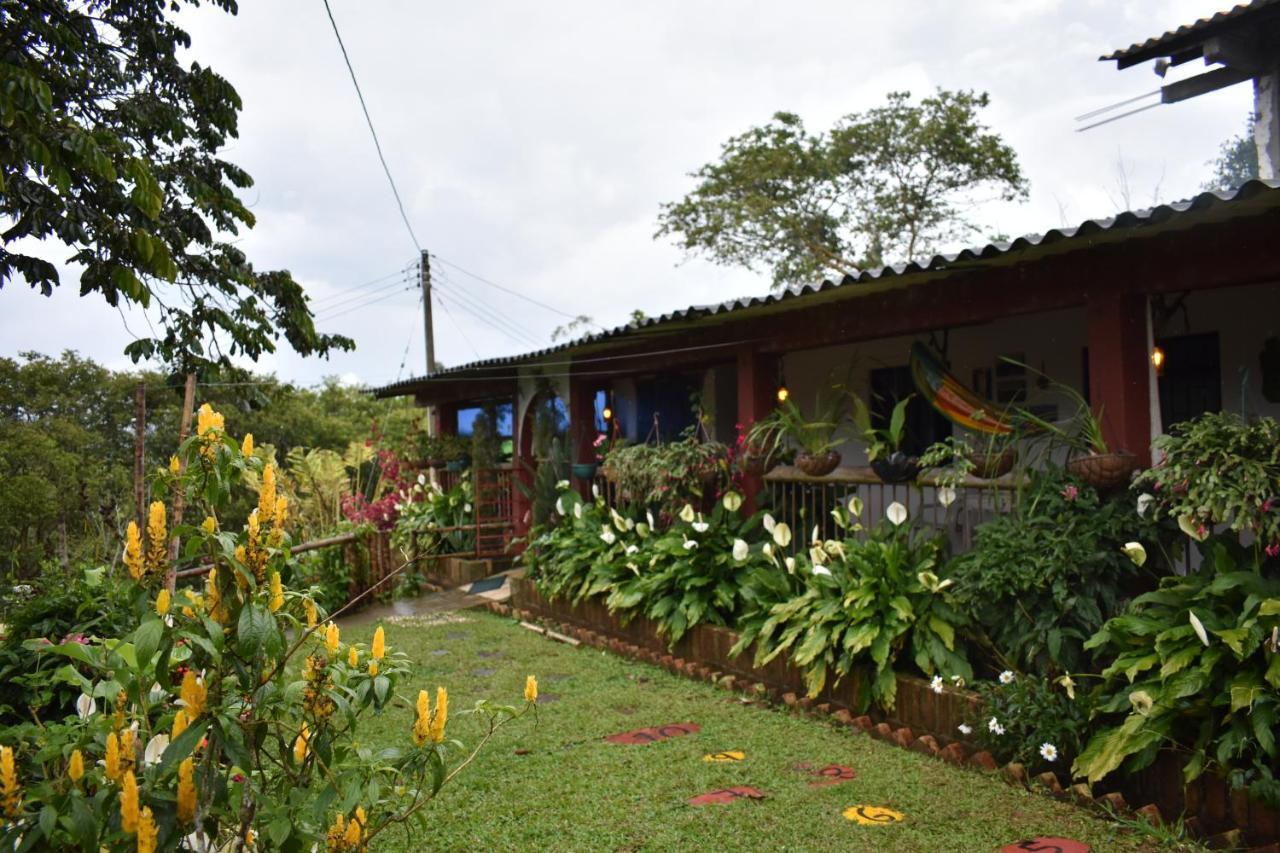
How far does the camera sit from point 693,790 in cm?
446

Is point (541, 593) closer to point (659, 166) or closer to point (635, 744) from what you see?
point (635, 744)

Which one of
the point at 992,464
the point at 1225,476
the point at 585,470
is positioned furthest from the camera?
the point at 585,470

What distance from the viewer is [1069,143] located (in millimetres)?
17141

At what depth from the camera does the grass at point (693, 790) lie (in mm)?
3877

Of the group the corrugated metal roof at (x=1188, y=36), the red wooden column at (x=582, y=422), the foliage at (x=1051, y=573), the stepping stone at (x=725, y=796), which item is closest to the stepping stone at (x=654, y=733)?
the stepping stone at (x=725, y=796)

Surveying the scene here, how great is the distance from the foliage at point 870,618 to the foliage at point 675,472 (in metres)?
1.77

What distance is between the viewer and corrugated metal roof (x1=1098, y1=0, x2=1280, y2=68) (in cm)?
736

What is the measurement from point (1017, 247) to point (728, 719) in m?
3.24

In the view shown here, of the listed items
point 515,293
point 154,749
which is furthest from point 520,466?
point 515,293

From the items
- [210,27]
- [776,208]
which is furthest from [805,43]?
[210,27]

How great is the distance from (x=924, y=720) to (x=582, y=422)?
21.4 feet

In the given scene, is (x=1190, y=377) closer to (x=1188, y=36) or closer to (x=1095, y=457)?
(x=1188, y=36)

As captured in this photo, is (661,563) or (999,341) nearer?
(661,563)

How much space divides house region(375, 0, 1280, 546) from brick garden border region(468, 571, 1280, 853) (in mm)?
1367
